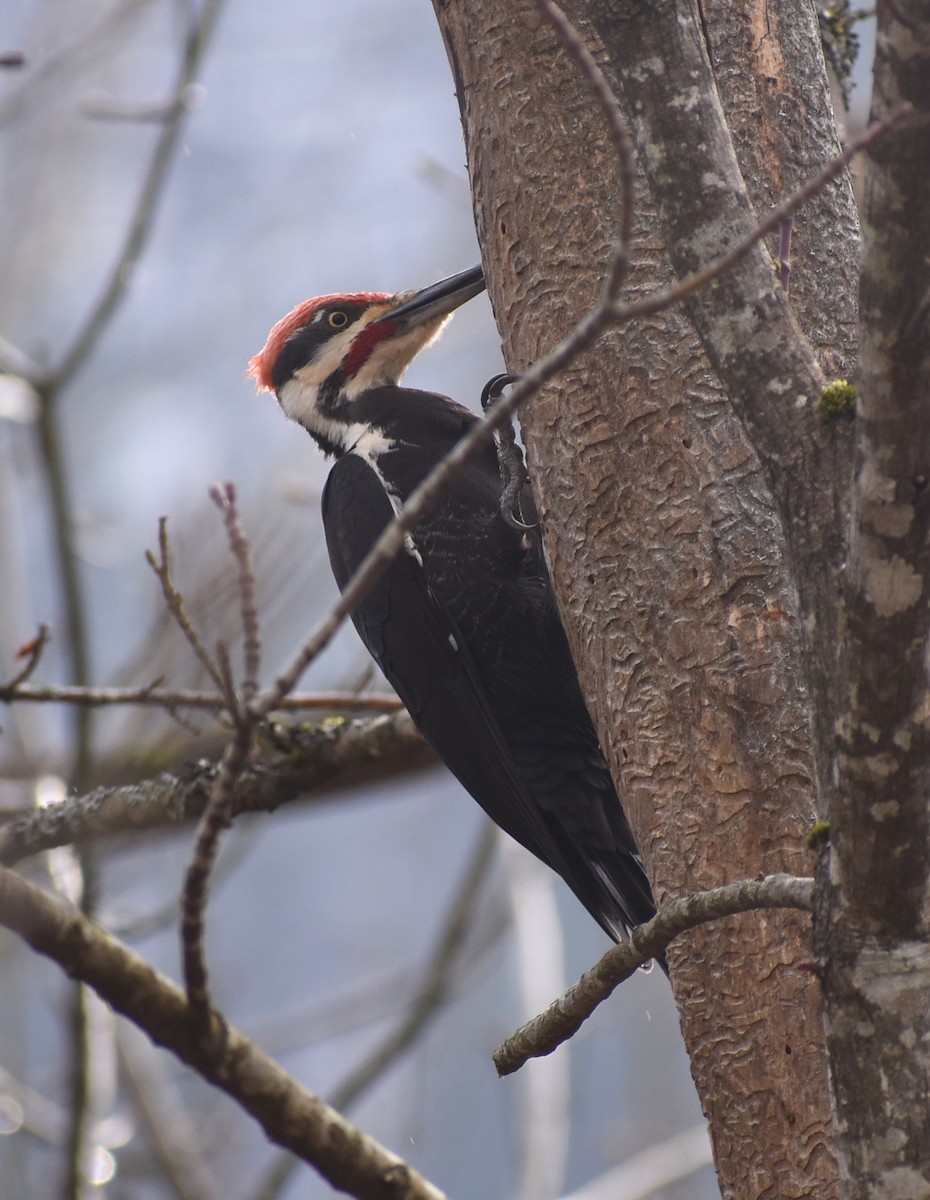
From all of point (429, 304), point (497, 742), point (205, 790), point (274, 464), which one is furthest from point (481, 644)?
point (274, 464)

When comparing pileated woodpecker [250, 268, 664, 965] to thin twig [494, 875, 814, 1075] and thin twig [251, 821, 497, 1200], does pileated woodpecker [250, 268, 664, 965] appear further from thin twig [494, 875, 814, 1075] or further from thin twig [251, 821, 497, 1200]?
thin twig [494, 875, 814, 1075]

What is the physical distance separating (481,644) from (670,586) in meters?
1.08

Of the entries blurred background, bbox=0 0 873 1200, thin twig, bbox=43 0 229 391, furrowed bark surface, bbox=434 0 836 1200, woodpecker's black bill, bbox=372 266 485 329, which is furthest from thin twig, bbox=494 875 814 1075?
blurred background, bbox=0 0 873 1200

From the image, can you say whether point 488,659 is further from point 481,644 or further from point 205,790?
point 205,790

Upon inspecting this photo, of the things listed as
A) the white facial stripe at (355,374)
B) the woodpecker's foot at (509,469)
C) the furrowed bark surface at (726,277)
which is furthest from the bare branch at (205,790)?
the furrowed bark surface at (726,277)

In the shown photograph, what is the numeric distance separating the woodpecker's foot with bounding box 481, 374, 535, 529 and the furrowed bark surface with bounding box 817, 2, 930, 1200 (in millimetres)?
1730

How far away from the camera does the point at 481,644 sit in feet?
9.39

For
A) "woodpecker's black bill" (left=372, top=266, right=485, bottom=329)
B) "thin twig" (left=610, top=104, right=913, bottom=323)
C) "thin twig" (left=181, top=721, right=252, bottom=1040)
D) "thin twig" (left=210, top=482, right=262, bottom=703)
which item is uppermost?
"woodpecker's black bill" (left=372, top=266, right=485, bottom=329)

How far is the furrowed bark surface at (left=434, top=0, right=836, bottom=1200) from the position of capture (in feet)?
5.34

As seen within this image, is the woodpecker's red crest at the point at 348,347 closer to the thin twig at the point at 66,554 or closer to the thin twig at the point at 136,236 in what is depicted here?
the thin twig at the point at 136,236

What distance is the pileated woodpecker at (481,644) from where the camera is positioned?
104 inches

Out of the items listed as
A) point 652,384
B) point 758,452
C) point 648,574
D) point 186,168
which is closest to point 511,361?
point 652,384

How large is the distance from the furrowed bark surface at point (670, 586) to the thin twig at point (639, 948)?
1.01 ft

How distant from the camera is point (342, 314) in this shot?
11.2 feet
